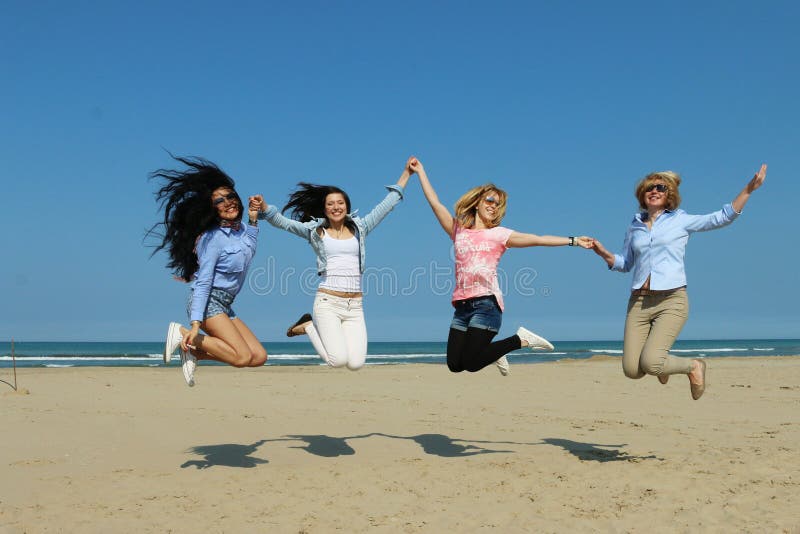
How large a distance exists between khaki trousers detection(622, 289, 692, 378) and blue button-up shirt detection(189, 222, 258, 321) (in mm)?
3762

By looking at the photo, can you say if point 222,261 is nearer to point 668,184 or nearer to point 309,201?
point 309,201

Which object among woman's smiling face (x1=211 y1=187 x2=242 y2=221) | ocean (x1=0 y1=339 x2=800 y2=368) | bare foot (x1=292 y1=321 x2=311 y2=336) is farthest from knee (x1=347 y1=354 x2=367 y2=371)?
ocean (x1=0 y1=339 x2=800 y2=368)

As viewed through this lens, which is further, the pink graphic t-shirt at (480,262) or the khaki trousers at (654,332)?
the pink graphic t-shirt at (480,262)

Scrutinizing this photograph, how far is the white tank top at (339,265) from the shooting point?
23.8 ft

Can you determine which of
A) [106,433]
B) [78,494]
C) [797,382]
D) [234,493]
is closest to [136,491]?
[78,494]

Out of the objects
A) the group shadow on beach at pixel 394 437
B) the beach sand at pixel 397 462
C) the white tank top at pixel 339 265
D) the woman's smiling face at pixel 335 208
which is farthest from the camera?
the group shadow on beach at pixel 394 437

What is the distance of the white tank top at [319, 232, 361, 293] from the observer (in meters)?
7.24

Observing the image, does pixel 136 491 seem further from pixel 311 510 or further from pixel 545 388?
pixel 545 388

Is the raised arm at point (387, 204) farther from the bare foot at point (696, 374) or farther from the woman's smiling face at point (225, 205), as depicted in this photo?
the bare foot at point (696, 374)

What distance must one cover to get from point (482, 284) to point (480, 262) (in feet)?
0.71

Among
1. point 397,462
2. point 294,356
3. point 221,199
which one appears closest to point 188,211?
point 221,199

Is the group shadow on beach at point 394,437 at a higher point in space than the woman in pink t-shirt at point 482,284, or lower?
lower

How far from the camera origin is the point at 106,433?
31.1 feet

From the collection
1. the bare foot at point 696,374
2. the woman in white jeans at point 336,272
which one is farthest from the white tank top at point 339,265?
the bare foot at point 696,374
